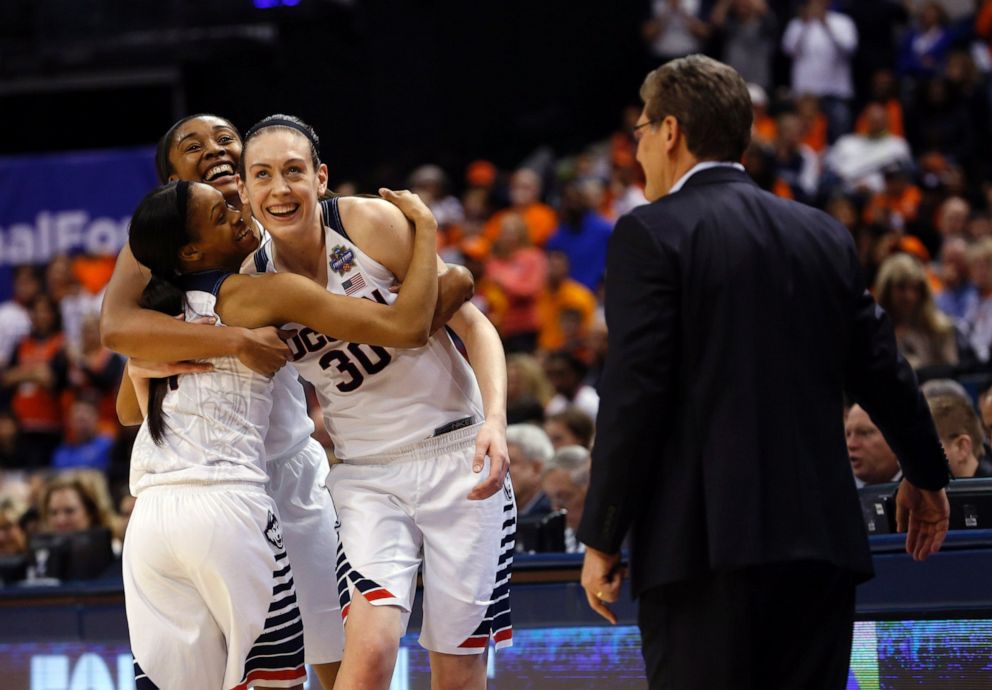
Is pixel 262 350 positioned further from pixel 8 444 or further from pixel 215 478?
pixel 8 444

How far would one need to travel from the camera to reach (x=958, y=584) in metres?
4.00

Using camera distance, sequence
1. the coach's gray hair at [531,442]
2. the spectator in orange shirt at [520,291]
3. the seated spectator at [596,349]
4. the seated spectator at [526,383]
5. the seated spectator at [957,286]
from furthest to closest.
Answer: the spectator in orange shirt at [520,291] < the seated spectator at [596,349] < the seated spectator at [957,286] < the seated spectator at [526,383] < the coach's gray hair at [531,442]

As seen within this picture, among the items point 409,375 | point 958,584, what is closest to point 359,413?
point 409,375

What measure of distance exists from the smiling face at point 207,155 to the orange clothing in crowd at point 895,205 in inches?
251

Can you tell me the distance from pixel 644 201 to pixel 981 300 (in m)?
3.29

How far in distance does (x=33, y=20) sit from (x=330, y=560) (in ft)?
32.0

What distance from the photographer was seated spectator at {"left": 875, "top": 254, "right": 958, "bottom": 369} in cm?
731

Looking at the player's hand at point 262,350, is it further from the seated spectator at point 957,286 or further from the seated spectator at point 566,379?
the seated spectator at point 957,286

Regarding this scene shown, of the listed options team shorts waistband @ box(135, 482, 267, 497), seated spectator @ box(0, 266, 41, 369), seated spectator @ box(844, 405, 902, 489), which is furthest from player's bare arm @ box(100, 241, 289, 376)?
seated spectator @ box(0, 266, 41, 369)

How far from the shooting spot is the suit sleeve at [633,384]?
2.76 meters

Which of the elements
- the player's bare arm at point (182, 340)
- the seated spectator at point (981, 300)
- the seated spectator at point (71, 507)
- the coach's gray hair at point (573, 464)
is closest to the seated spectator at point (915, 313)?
the seated spectator at point (981, 300)

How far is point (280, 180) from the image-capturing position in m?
3.47

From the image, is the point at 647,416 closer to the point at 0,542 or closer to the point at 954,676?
the point at 954,676

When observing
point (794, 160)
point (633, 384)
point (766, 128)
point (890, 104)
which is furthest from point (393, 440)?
point (890, 104)
